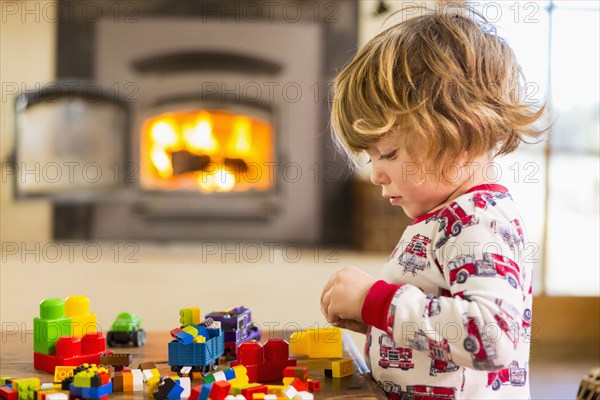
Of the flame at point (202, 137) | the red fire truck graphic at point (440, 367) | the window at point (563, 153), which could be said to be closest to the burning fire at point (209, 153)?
the flame at point (202, 137)

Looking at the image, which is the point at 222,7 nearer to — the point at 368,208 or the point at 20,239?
the point at 368,208

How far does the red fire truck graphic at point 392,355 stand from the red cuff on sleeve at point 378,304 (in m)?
0.07

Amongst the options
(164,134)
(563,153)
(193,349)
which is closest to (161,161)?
(164,134)

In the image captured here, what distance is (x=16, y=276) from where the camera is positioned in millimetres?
2408

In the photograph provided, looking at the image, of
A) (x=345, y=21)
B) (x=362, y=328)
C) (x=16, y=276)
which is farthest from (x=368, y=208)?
(x=362, y=328)

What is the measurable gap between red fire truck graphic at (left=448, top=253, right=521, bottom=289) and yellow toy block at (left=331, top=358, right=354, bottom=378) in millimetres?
196

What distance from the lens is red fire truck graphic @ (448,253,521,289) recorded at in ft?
2.55

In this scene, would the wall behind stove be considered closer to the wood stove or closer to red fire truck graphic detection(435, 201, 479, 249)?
the wood stove

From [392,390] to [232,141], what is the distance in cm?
191

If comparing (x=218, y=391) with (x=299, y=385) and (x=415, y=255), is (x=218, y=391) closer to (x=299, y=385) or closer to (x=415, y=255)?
(x=299, y=385)

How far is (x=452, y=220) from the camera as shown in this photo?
2.77ft

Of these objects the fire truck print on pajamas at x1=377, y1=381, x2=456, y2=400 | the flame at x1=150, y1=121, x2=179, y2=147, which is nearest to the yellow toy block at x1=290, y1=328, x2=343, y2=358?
the fire truck print on pajamas at x1=377, y1=381, x2=456, y2=400

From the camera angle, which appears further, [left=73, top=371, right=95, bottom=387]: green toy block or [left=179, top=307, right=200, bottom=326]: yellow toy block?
[left=179, top=307, right=200, bottom=326]: yellow toy block

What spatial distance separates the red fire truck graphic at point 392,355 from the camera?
0.87 metres
